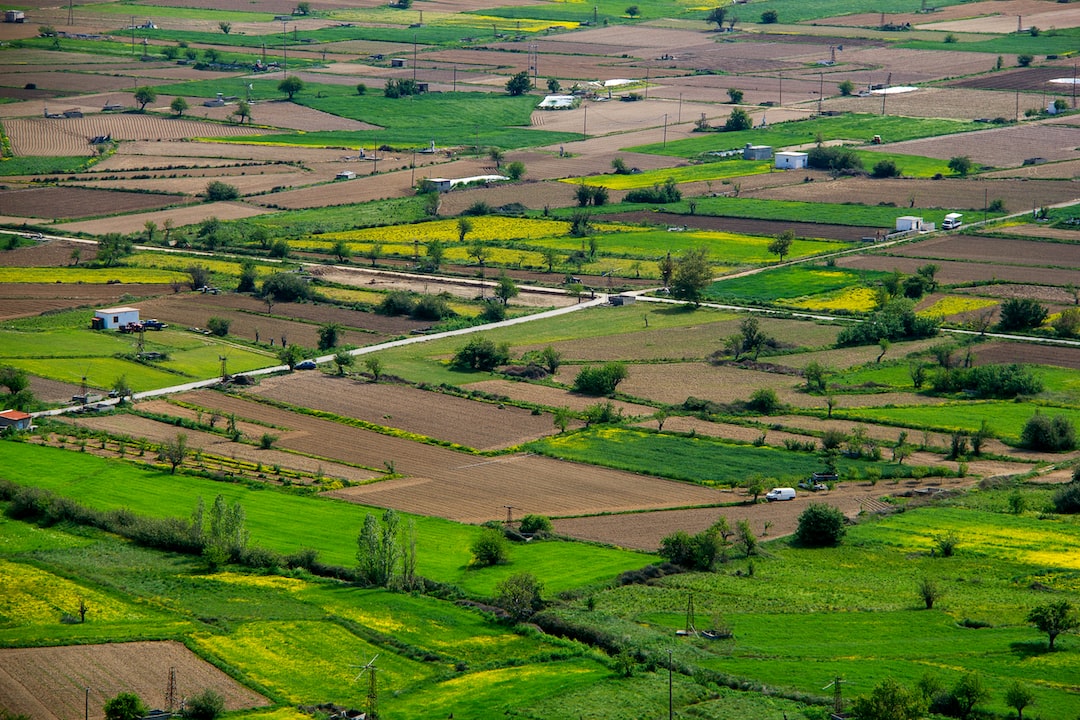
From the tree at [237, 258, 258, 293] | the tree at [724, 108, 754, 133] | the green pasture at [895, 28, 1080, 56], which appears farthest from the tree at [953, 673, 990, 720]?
the green pasture at [895, 28, 1080, 56]

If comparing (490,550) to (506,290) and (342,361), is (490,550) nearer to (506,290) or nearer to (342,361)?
→ (342,361)

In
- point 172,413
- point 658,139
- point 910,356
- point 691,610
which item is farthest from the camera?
point 658,139

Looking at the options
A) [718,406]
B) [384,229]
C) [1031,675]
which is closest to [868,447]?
[718,406]

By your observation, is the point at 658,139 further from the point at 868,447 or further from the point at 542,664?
the point at 542,664

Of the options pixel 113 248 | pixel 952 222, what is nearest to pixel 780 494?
pixel 952 222

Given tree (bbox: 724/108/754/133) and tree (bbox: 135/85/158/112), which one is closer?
tree (bbox: 724/108/754/133)

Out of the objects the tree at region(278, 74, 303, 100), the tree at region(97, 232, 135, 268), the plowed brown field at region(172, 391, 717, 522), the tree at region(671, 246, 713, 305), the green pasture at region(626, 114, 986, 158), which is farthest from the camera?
the tree at region(278, 74, 303, 100)

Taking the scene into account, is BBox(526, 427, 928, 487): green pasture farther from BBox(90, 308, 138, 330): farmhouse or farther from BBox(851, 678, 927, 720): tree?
BBox(90, 308, 138, 330): farmhouse
